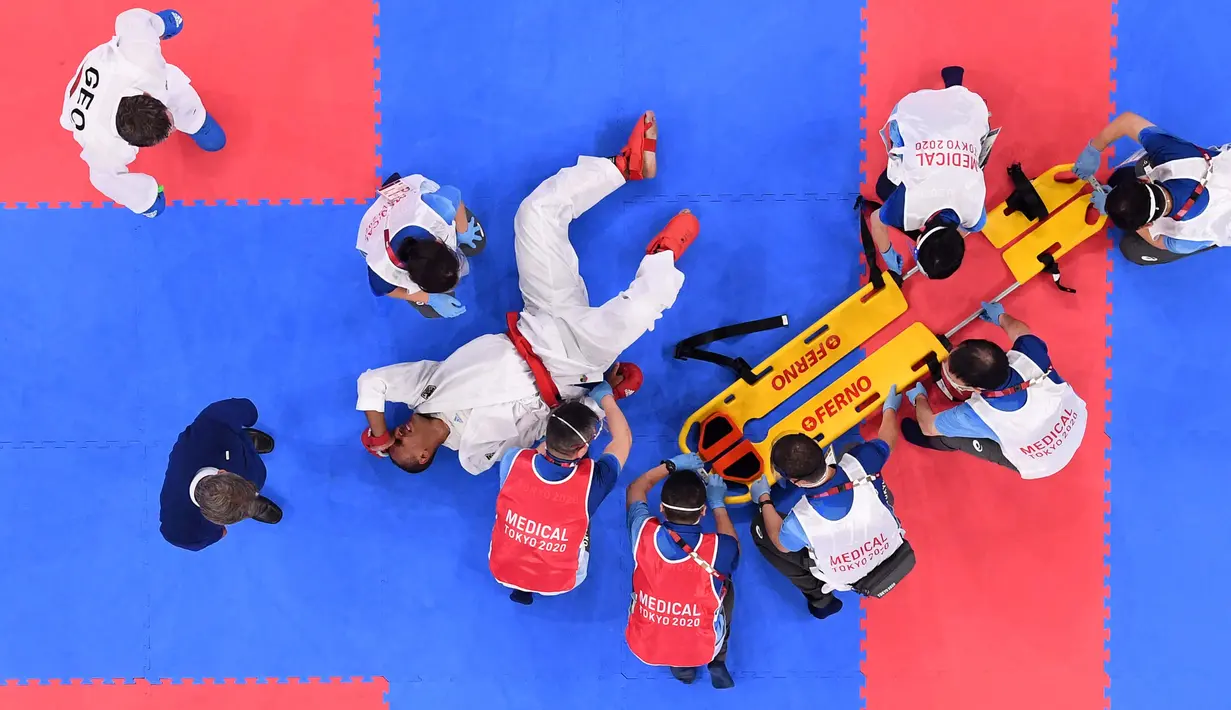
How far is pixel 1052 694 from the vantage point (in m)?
5.13

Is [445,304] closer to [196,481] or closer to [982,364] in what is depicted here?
[196,481]

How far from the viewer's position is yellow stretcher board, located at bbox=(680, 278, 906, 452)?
495 cm

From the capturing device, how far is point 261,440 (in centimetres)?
509

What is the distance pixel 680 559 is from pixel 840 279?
2.20 metres

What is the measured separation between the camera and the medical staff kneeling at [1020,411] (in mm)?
4207

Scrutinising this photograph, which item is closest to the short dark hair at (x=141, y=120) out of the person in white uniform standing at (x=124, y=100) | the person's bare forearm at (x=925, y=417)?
the person in white uniform standing at (x=124, y=100)

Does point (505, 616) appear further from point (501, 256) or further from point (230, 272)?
point (230, 272)

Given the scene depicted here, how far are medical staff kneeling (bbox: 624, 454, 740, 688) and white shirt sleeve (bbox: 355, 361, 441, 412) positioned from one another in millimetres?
1663

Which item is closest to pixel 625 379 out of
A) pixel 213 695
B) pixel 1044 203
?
pixel 1044 203

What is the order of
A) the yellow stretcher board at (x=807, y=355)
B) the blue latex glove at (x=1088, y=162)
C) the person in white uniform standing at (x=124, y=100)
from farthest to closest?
1. the yellow stretcher board at (x=807, y=355)
2. the blue latex glove at (x=1088, y=162)
3. the person in white uniform standing at (x=124, y=100)

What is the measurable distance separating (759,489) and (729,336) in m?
1.03

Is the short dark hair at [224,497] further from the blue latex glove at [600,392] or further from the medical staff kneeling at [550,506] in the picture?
the blue latex glove at [600,392]

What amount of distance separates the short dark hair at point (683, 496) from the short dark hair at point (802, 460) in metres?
0.50

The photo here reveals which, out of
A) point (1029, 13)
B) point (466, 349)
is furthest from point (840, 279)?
point (466, 349)
